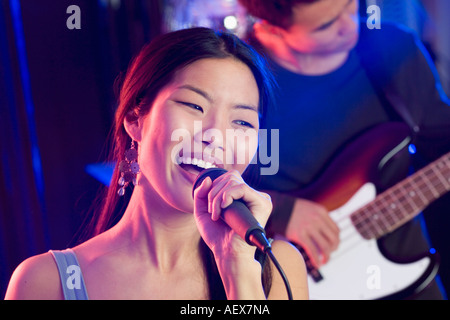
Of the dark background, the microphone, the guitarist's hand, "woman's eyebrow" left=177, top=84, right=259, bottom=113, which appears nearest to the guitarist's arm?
the guitarist's hand

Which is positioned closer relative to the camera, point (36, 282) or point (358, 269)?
point (36, 282)

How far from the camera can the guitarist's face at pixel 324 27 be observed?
157 centimetres

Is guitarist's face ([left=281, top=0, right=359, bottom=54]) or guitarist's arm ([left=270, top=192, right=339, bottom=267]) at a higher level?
guitarist's face ([left=281, top=0, right=359, bottom=54])

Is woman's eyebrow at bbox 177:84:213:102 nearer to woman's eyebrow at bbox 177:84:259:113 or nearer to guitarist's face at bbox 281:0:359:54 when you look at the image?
woman's eyebrow at bbox 177:84:259:113

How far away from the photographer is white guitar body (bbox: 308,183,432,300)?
1.49 m

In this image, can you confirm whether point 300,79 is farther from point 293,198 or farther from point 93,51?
point 93,51

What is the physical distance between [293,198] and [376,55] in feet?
1.87

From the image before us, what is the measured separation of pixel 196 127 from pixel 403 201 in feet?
2.66

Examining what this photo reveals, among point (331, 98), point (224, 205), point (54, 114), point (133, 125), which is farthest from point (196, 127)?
point (331, 98)

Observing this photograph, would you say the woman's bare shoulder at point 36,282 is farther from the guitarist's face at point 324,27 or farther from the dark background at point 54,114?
the guitarist's face at point 324,27

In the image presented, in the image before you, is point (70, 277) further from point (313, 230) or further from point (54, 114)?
point (313, 230)

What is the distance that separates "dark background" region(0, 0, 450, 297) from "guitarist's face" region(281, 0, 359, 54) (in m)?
0.07

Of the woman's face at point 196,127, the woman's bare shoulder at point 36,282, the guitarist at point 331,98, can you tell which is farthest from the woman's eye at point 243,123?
the woman's bare shoulder at point 36,282

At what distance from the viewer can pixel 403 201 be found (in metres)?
1.52
